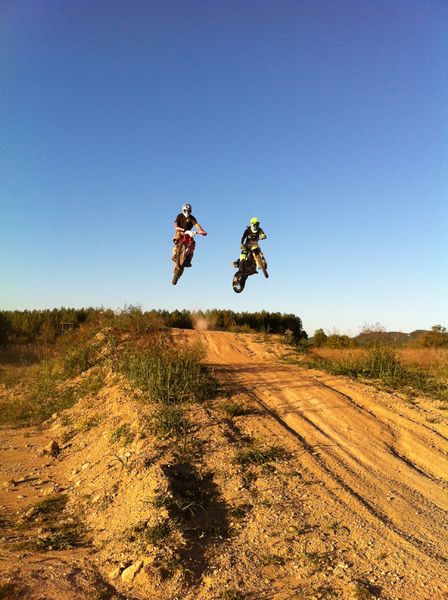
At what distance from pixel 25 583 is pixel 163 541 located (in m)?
1.50

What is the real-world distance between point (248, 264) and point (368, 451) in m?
6.86

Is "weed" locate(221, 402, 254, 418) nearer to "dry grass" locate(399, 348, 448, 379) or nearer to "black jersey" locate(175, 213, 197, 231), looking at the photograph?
"black jersey" locate(175, 213, 197, 231)

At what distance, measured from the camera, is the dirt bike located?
13.2 meters

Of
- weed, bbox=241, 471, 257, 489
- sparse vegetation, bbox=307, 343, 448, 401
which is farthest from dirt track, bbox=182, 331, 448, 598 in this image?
weed, bbox=241, 471, 257, 489

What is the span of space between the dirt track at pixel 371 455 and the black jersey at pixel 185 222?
4145 millimetres

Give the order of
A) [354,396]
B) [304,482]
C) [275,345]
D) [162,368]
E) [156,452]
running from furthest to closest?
[275,345], [354,396], [162,368], [156,452], [304,482]

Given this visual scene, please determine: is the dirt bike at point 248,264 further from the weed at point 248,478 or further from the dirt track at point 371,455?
the weed at point 248,478

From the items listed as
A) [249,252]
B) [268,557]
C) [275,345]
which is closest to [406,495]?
[268,557]

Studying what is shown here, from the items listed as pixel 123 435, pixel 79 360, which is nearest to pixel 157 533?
pixel 123 435

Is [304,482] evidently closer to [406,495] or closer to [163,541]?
[406,495]

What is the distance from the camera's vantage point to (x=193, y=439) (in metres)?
7.72

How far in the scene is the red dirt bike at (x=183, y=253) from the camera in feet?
37.9

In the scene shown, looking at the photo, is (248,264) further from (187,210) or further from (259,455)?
(259,455)

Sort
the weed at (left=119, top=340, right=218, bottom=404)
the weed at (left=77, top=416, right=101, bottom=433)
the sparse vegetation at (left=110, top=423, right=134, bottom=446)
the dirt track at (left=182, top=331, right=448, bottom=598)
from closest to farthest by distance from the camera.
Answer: the dirt track at (left=182, top=331, right=448, bottom=598) → the sparse vegetation at (left=110, top=423, right=134, bottom=446) → the weed at (left=119, top=340, right=218, bottom=404) → the weed at (left=77, top=416, right=101, bottom=433)
